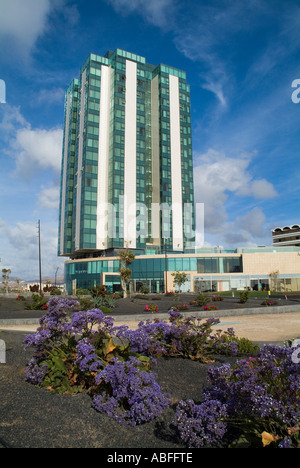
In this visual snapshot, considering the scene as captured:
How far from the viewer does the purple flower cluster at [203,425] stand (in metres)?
3.79

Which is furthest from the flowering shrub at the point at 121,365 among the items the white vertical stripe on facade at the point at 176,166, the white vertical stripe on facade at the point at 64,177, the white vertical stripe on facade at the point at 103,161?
the white vertical stripe on facade at the point at 64,177

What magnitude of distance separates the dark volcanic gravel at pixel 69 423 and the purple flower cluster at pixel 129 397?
14cm

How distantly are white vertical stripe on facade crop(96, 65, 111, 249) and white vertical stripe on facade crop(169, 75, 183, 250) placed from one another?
57.3ft

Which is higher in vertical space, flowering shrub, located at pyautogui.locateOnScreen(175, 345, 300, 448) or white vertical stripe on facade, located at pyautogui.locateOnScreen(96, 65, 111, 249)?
white vertical stripe on facade, located at pyautogui.locateOnScreen(96, 65, 111, 249)

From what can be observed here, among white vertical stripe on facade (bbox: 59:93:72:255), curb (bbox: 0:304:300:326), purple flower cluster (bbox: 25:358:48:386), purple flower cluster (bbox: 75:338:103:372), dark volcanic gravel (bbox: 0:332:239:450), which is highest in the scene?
white vertical stripe on facade (bbox: 59:93:72:255)

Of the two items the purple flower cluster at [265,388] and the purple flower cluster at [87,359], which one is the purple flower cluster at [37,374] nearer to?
the purple flower cluster at [87,359]

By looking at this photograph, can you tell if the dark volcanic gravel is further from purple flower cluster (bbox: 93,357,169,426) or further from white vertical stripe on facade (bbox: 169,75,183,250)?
white vertical stripe on facade (bbox: 169,75,183,250)

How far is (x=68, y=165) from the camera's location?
85125mm

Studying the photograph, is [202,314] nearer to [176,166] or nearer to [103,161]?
[103,161]

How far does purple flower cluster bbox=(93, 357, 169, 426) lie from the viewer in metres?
4.58

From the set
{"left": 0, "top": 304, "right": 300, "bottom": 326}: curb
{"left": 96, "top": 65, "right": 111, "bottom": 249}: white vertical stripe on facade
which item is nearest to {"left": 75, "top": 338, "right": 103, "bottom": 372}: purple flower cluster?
{"left": 0, "top": 304, "right": 300, "bottom": 326}: curb

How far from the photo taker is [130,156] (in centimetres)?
7706

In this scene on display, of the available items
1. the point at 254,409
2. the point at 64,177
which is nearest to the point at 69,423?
the point at 254,409
